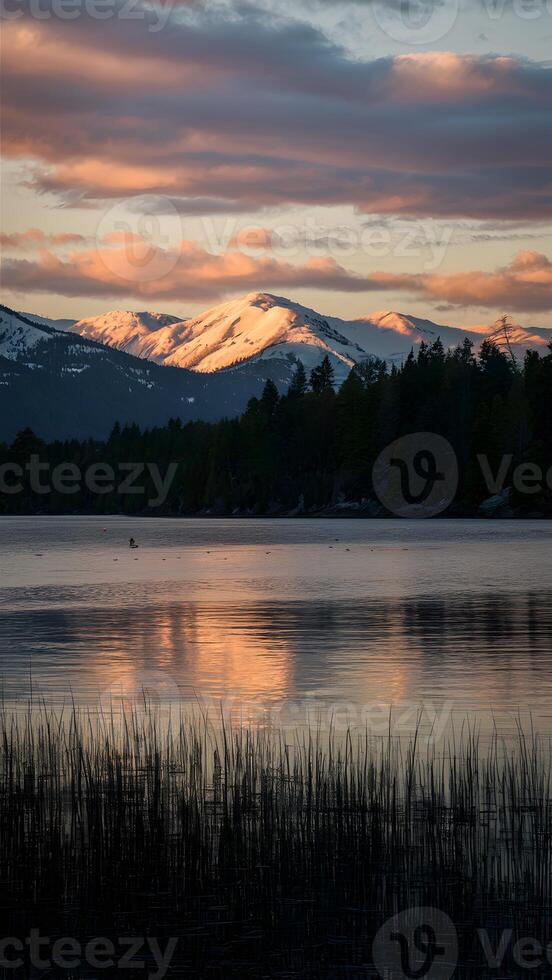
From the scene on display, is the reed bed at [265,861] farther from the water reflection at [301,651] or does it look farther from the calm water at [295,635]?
the water reflection at [301,651]

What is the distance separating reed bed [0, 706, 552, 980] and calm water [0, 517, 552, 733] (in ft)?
28.3

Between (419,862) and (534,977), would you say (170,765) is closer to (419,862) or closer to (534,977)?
(419,862)

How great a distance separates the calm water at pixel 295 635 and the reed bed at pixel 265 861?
8624mm

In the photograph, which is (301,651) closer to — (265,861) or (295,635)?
(295,635)

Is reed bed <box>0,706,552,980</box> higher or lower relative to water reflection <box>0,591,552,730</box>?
higher

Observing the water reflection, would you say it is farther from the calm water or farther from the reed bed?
the reed bed

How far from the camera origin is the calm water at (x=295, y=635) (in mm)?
30828

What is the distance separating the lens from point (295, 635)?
4597cm

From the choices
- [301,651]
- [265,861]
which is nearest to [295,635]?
→ [301,651]

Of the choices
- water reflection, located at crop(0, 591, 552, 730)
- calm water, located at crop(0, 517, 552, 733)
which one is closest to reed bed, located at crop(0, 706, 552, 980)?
calm water, located at crop(0, 517, 552, 733)

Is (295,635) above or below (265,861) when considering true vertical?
below

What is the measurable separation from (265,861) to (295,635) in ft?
98.3

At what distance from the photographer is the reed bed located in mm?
14164

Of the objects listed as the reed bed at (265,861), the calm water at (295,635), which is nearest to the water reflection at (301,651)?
the calm water at (295,635)
